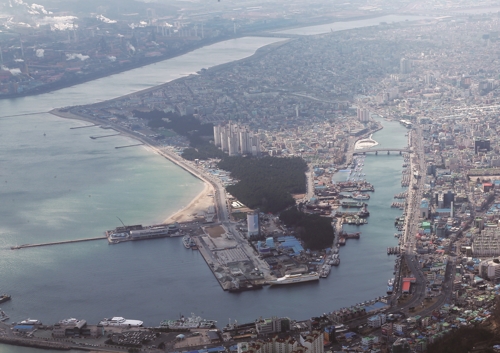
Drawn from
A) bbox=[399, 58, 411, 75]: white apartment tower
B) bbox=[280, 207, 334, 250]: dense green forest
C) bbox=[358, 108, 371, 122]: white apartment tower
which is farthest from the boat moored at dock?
bbox=[399, 58, 411, 75]: white apartment tower

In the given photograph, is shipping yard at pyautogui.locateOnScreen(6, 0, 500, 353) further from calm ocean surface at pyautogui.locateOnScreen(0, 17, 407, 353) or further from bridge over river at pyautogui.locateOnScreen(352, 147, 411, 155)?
calm ocean surface at pyautogui.locateOnScreen(0, 17, 407, 353)

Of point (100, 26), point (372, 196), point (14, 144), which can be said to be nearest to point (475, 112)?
point (372, 196)

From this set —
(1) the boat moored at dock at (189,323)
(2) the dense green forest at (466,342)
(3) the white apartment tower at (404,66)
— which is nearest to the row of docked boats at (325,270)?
(1) the boat moored at dock at (189,323)

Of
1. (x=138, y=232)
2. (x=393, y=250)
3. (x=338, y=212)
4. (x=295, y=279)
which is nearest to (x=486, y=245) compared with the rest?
(x=393, y=250)

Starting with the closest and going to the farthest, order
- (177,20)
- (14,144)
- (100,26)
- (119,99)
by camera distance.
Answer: (14,144)
(119,99)
(100,26)
(177,20)

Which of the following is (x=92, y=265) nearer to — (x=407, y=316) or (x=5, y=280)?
(x=5, y=280)

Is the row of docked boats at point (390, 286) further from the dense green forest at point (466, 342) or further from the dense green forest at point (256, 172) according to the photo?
the dense green forest at point (256, 172)
